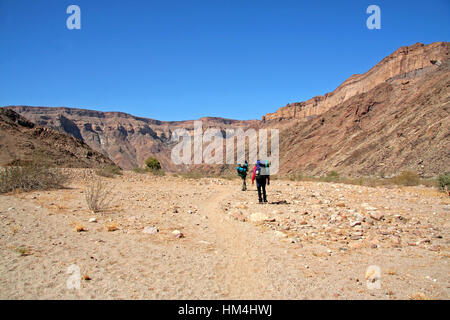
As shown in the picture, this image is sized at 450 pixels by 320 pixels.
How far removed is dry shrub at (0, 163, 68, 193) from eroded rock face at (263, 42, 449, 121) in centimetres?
7190

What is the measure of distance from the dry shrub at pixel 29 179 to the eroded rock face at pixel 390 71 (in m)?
71.9

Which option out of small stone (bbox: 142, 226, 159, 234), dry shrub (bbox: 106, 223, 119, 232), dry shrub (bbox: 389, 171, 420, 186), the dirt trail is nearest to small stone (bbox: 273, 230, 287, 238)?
the dirt trail

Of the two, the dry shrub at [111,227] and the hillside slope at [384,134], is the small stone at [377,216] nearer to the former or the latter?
the dry shrub at [111,227]

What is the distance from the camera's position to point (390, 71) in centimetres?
6831

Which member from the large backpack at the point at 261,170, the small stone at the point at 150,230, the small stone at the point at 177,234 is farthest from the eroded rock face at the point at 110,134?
the small stone at the point at 177,234

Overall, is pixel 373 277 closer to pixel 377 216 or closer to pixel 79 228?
pixel 377 216

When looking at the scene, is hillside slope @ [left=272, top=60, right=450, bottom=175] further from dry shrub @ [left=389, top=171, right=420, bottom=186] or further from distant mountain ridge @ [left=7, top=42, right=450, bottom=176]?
dry shrub @ [left=389, top=171, right=420, bottom=186]

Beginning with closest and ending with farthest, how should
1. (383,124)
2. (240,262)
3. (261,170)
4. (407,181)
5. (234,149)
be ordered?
(240,262)
(261,170)
(407,181)
(383,124)
(234,149)

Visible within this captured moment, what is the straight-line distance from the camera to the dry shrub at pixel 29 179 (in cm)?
1070

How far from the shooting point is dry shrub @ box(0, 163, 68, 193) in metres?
10.7

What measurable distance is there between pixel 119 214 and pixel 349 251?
588cm

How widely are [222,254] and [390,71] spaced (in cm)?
7950

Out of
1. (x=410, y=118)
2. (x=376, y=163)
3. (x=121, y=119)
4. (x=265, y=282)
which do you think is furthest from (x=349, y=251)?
(x=121, y=119)

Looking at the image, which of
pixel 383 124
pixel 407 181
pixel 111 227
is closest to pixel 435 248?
pixel 111 227
